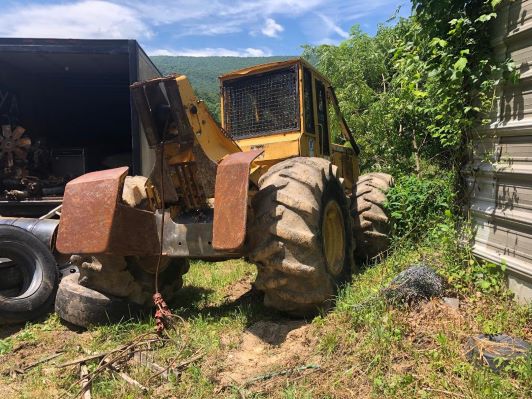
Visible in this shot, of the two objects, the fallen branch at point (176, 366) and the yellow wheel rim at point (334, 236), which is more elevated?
the yellow wheel rim at point (334, 236)

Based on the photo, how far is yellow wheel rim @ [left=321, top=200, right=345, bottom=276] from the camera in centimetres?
464

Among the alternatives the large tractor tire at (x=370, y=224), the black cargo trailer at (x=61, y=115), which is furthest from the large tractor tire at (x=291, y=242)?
the black cargo trailer at (x=61, y=115)

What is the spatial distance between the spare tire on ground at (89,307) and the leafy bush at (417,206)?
2.96 meters

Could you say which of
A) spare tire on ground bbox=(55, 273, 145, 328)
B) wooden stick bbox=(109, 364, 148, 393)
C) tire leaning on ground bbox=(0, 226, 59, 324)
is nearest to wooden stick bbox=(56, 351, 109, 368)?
wooden stick bbox=(109, 364, 148, 393)

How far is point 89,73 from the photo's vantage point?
9250 mm

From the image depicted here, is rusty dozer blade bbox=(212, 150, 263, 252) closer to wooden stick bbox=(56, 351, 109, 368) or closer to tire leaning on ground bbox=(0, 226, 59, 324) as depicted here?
wooden stick bbox=(56, 351, 109, 368)

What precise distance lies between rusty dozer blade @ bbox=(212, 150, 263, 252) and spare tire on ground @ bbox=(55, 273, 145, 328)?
1.31m

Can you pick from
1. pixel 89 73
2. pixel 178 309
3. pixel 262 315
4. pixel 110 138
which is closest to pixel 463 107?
pixel 262 315

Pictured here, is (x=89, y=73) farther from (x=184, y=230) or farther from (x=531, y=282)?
(x=531, y=282)

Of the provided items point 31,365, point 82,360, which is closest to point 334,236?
point 82,360

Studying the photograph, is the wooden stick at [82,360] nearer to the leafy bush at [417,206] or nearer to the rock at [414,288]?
the rock at [414,288]

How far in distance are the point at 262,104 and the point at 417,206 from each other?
7.02 feet

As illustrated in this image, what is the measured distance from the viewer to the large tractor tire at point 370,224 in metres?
5.73

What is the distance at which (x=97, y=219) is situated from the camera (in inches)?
152
